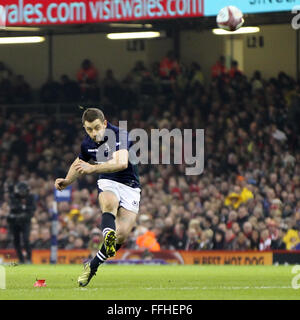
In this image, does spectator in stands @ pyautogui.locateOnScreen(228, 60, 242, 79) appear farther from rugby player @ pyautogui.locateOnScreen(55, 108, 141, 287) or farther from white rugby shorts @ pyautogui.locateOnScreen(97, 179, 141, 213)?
white rugby shorts @ pyautogui.locateOnScreen(97, 179, 141, 213)

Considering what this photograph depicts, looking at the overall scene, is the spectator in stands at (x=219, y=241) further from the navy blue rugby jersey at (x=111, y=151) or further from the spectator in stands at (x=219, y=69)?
the navy blue rugby jersey at (x=111, y=151)

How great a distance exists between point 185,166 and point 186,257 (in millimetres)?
4106

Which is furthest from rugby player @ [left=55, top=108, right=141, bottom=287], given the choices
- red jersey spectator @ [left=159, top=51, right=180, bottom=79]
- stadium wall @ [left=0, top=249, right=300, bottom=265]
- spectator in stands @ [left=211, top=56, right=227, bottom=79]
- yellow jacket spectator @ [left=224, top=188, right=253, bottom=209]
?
red jersey spectator @ [left=159, top=51, right=180, bottom=79]

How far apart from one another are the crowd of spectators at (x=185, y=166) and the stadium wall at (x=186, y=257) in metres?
0.35

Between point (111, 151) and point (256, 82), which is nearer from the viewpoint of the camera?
point (111, 151)

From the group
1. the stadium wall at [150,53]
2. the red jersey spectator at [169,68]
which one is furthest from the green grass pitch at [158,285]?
the stadium wall at [150,53]

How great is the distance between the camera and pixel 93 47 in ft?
102

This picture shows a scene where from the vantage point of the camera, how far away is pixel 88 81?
2941cm

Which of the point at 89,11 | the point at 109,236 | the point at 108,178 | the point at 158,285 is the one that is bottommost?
the point at 158,285

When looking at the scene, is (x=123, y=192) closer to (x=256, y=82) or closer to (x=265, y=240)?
(x=265, y=240)

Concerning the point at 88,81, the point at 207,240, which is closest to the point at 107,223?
the point at 207,240

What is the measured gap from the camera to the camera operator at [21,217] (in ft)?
71.5

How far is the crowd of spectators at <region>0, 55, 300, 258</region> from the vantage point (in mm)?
22344

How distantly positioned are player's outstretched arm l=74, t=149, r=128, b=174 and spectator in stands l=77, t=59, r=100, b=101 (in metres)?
17.0
